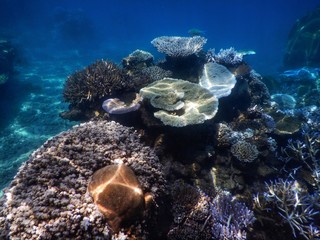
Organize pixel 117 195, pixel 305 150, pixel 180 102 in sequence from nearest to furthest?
pixel 117 195, pixel 180 102, pixel 305 150

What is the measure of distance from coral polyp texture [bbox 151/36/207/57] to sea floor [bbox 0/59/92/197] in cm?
537

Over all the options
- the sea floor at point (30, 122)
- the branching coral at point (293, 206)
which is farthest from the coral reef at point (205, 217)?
the sea floor at point (30, 122)

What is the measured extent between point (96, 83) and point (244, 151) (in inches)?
149

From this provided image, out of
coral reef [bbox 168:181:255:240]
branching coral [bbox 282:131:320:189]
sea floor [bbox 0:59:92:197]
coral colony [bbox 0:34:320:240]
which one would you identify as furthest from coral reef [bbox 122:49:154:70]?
branching coral [bbox 282:131:320:189]

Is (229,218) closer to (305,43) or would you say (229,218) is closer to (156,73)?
(156,73)

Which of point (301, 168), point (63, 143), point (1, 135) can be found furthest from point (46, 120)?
point (301, 168)

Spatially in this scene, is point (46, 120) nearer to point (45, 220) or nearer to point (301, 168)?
point (45, 220)

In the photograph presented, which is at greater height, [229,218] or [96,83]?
[96,83]

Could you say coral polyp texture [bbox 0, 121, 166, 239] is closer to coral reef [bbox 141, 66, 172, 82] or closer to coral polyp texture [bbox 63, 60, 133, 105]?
coral polyp texture [bbox 63, 60, 133, 105]

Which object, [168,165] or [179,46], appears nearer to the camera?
[168,165]

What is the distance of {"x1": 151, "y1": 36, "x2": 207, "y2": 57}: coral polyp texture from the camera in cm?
698

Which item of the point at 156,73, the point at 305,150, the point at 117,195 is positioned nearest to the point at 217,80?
the point at 156,73

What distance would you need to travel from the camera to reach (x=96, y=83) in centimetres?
582

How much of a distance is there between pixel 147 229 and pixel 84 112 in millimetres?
3867
